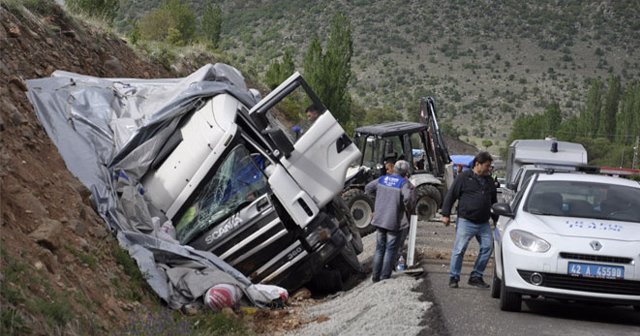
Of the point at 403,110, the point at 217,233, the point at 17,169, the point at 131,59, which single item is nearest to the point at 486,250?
the point at 217,233

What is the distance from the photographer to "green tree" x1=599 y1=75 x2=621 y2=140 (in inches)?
3979

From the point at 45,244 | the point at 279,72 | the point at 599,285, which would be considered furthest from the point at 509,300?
the point at 279,72

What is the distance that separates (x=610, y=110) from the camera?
105 meters

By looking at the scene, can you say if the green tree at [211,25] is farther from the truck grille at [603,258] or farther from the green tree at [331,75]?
the truck grille at [603,258]

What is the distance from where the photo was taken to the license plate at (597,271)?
11.9 metres

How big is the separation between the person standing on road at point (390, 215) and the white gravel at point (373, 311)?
27cm

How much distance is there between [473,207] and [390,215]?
64.1 inches

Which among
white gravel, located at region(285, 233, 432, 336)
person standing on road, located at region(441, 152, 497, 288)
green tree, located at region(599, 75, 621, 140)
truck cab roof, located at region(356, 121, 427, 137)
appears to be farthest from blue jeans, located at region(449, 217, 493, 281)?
green tree, located at region(599, 75, 621, 140)

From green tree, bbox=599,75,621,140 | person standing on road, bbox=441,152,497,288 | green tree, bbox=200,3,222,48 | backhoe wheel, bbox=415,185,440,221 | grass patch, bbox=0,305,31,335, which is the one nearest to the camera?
grass patch, bbox=0,305,31,335

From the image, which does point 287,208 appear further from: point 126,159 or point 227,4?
point 227,4

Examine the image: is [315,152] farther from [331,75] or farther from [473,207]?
[331,75]

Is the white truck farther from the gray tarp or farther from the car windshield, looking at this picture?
the car windshield

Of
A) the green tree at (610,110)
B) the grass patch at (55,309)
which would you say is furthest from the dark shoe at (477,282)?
the green tree at (610,110)

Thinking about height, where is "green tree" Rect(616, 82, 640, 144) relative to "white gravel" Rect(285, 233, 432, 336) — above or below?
below
